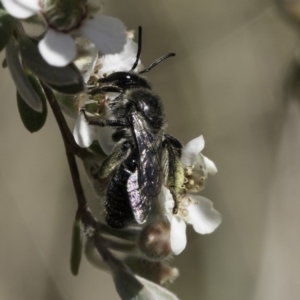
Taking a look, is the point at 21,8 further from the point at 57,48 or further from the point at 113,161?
the point at 113,161

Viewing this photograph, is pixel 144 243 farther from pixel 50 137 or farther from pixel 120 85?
pixel 50 137

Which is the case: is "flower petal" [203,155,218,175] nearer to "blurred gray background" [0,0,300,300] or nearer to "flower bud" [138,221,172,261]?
"flower bud" [138,221,172,261]

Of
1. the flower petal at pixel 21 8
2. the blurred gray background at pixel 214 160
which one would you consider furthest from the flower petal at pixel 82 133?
the blurred gray background at pixel 214 160

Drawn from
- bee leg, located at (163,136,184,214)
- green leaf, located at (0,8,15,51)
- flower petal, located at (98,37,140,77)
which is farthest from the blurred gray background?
green leaf, located at (0,8,15,51)

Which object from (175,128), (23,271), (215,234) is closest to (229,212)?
(215,234)

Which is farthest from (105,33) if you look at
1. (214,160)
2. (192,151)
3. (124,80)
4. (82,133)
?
(214,160)

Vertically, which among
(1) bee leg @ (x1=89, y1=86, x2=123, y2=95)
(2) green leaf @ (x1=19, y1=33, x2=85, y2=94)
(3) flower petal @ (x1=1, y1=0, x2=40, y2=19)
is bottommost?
(1) bee leg @ (x1=89, y1=86, x2=123, y2=95)

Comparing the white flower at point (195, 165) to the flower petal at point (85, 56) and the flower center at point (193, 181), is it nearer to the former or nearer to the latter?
the flower center at point (193, 181)
